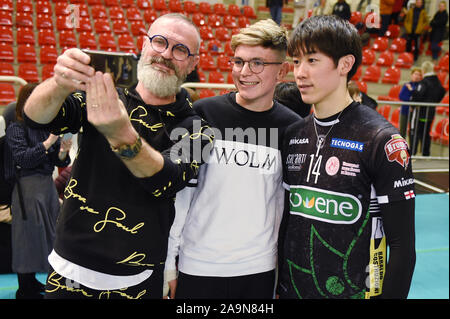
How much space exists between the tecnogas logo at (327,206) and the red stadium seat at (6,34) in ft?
3.64

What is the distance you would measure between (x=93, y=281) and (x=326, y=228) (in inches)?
30.2

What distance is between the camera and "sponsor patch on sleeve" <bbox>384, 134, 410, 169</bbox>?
1.18m

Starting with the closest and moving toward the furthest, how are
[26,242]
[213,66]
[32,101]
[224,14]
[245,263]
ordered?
[32,101] → [245,263] → [224,14] → [213,66] → [26,242]

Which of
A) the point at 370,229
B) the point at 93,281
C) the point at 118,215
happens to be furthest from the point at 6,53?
the point at 370,229

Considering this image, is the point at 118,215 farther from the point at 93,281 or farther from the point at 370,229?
the point at 370,229

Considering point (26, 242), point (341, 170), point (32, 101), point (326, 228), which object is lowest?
point (26, 242)

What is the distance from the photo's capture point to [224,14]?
1.84 m

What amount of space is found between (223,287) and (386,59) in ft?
19.5

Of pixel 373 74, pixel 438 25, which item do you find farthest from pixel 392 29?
pixel 438 25

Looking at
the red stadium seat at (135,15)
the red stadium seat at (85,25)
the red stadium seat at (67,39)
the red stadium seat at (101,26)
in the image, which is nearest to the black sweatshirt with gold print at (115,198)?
the red stadium seat at (67,39)

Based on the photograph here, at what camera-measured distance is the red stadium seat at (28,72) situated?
1.79 m

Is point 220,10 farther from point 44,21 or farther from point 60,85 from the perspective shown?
point 60,85

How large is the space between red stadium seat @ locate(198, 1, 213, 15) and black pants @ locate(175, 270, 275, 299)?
1.25 metres

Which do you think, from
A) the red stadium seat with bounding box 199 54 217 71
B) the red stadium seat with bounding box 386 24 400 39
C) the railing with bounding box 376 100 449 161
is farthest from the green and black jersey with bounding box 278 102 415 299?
the railing with bounding box 376 100 449 161
